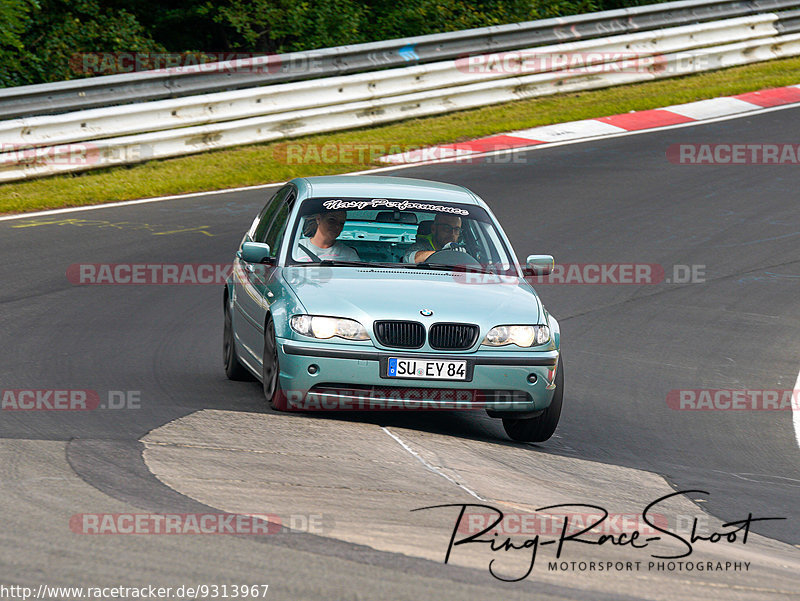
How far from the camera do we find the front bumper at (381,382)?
23.8 feet

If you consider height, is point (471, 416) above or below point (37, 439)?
below

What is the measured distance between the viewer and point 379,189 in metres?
8.80

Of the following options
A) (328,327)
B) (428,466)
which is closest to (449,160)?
(328,327)

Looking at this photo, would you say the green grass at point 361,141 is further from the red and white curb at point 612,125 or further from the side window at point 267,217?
the side window at point 267,217

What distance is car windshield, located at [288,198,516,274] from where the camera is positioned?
838 cm

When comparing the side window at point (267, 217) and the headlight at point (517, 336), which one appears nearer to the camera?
the headlight at point (517, 336)

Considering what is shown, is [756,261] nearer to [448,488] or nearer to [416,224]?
[416,224]

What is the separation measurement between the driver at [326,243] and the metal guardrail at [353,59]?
29.1 feet

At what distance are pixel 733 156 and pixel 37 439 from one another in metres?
13.0

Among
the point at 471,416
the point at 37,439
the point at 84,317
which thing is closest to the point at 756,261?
the point at 471,416

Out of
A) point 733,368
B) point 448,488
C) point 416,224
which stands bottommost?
point 733,368

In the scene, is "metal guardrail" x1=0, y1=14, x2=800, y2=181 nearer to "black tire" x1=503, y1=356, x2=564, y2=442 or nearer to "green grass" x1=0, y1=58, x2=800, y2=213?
"green grass" x1=0, y1=58, x2=800, y2=213

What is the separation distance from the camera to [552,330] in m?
7.75

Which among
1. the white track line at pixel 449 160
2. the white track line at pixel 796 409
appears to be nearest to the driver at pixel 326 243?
the white track line at pixel 796 409
